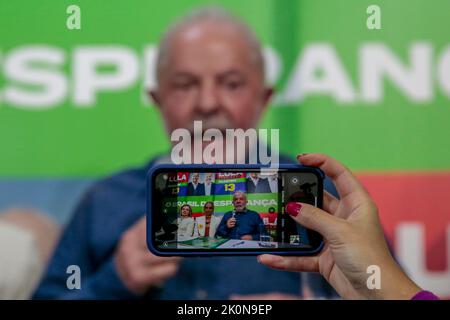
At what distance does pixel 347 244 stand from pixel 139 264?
50 cm

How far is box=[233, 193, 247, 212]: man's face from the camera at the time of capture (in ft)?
3.27

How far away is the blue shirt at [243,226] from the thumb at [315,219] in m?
0.06

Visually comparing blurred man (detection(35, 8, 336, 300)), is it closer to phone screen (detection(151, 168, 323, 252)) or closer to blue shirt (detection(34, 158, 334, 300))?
blue shirt (detection(34, 158, 334, 300))

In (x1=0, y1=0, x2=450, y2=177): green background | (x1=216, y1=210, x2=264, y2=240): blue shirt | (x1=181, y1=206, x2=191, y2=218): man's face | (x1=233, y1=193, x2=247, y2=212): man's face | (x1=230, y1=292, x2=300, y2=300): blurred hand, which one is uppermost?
(x1=0, y1=0, x2=450, y2=177): green background

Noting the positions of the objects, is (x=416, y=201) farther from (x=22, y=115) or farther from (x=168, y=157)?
(x=22, y=115)

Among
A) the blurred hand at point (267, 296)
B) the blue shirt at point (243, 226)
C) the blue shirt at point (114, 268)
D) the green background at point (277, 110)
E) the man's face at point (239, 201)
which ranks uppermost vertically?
the green background at point (277, 110)

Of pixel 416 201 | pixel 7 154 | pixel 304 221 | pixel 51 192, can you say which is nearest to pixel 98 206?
pixel 51 192

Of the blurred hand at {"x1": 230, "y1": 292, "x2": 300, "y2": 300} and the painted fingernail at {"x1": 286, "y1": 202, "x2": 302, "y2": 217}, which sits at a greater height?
the painted fingernail at {"x1": 286, "y1": 202, "x2": 302, "y2": 217}

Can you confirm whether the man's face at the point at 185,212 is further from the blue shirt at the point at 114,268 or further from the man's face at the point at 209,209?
the blue shirt at the point at 114,268

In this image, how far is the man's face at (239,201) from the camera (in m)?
1.00

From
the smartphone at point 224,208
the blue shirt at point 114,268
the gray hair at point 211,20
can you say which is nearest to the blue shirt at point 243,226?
the smartphone at point 224,208

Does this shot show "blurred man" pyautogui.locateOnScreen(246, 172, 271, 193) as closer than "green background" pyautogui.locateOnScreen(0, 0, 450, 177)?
Yes

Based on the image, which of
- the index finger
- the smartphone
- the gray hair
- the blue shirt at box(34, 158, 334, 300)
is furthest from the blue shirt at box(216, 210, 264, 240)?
the gray hair

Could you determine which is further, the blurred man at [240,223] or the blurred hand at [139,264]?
the blurred hand at [139,264]
